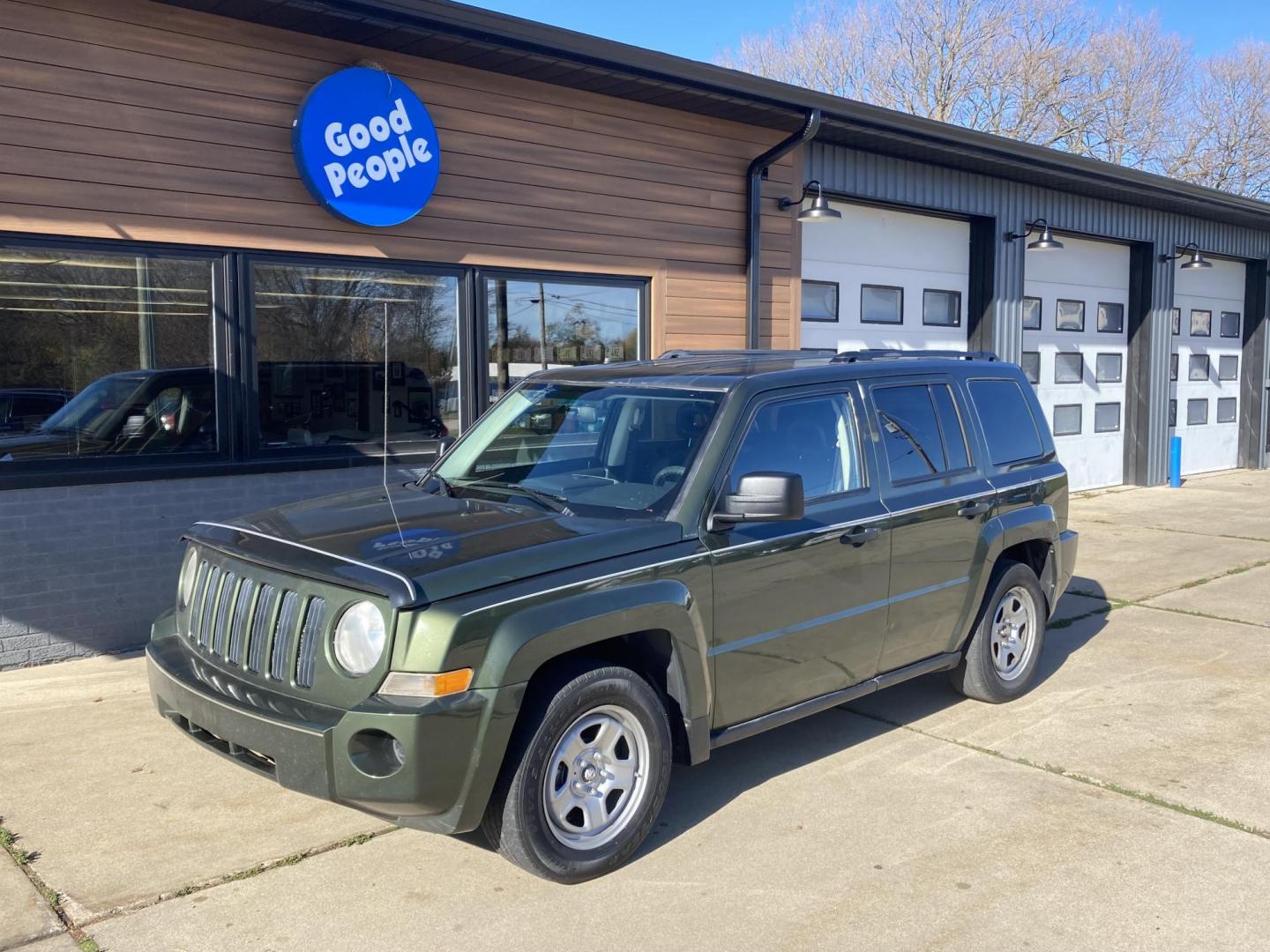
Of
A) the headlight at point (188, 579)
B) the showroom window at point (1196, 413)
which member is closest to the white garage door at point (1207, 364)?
the showroom window at point (1196, 413)

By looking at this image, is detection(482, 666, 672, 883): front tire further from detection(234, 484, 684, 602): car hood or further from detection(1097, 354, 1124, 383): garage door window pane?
detection(1097, 354, 1124, 383): garage door window pane

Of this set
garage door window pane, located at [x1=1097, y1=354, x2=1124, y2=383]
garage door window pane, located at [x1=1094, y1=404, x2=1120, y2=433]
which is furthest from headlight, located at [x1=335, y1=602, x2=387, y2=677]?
garage door window pane, located at [x1=1097, y1=354, x2=1124, y2=383]

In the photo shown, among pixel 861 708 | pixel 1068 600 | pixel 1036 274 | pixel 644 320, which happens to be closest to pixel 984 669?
pixel 861 708

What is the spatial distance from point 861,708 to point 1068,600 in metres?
3.33

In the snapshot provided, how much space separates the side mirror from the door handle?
620mm

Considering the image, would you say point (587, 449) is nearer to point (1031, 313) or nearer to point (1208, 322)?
point (1031, 313)

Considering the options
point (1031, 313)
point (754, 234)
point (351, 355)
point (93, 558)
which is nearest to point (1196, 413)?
point (1031, 313)

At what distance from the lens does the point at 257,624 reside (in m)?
3.80

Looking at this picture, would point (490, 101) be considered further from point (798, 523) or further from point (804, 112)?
point (798, 523)

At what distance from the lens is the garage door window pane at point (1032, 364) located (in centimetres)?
1407

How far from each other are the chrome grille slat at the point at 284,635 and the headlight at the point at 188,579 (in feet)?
2.35

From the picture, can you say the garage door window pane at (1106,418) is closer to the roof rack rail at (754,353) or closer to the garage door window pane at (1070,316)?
the garage door window pane at (1070,316)

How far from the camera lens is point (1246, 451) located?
18516 millimetres

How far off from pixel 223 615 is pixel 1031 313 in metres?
12.4
